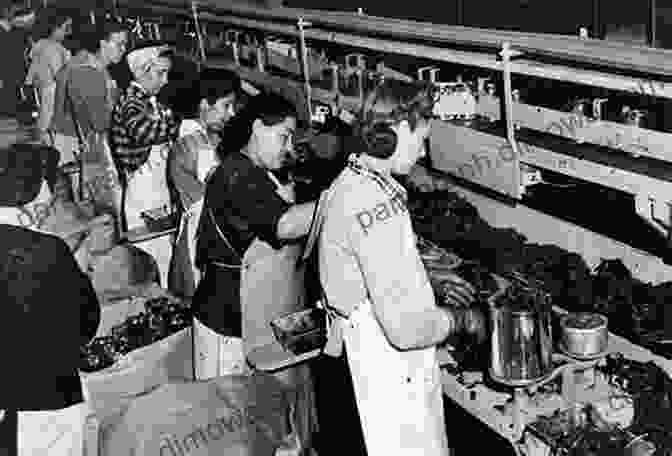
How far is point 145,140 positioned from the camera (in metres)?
4.15

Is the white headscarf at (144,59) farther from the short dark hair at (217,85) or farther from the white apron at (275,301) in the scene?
the white apron at (275,301)

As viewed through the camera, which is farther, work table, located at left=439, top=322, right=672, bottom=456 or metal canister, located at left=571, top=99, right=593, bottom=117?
metal canister, located at left=571, top=99, right=593, bottom=117

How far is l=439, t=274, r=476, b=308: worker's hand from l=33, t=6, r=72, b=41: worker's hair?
5275 millimetres

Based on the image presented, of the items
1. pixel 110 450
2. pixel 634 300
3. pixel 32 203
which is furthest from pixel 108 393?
pixel 634 300

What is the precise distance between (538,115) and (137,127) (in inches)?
84.9

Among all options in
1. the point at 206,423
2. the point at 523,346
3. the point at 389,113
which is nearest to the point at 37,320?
the point at 206,423

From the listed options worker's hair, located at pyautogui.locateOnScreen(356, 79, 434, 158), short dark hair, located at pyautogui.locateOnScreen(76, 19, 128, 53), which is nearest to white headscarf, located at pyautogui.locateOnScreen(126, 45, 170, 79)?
short dark hair, located at pyautogui.locateOnScreen(76, 19, 128, 53)

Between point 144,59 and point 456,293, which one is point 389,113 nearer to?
point 456,293

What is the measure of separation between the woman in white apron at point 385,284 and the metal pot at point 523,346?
0.22 m

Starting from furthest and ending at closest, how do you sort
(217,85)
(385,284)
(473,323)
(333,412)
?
(217,85), (333,412), (473,323), (385,284)

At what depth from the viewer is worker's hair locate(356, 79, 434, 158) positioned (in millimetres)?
2090

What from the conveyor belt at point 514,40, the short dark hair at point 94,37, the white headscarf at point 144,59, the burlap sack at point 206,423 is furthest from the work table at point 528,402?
the short dark hair at point 94,37

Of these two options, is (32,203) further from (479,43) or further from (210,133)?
(479,43)

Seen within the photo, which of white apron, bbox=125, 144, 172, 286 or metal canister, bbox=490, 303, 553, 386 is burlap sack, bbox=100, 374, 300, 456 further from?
white apron, bbox=125, 144, 172, 286
